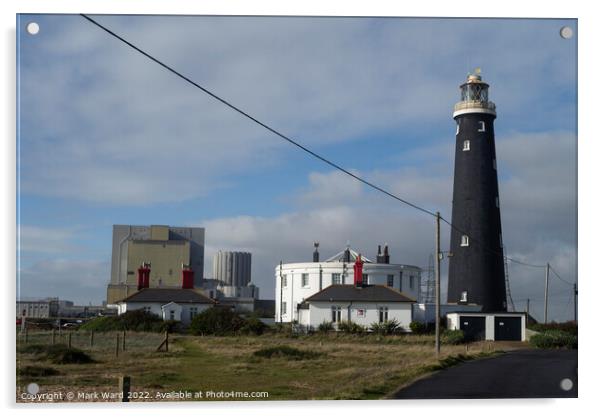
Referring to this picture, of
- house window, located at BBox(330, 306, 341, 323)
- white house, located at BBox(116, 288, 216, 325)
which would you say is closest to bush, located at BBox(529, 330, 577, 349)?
house window, located at BBox(330, 306, 341, 323)

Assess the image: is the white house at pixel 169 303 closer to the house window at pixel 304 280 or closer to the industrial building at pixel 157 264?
the industrial building at pixel 157 264

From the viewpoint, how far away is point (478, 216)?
3475 cm

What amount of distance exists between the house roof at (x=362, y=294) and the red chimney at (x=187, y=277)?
6.05 metres

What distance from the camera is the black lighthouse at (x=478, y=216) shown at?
34781 millimetres

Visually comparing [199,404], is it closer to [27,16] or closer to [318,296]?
[27,16]

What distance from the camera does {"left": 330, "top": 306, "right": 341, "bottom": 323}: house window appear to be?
3616 centimetres

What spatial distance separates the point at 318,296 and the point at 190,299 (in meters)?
6.18

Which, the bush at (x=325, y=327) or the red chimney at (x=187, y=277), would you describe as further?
the red chimney at (x=187, y=277)

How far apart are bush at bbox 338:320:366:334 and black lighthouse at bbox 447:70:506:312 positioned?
513cm

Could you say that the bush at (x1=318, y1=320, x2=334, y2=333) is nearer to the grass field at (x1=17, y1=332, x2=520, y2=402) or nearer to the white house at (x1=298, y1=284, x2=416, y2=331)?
the white house at (x1=298, y1=284, x2=416, y2=331)

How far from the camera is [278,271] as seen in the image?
4472cm

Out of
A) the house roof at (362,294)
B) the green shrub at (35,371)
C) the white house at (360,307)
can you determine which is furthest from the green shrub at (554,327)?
the green shrub at (35,371)

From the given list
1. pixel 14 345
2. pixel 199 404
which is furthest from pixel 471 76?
pixel 14 345

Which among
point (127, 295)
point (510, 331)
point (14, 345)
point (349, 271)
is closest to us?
point (14, 345)
